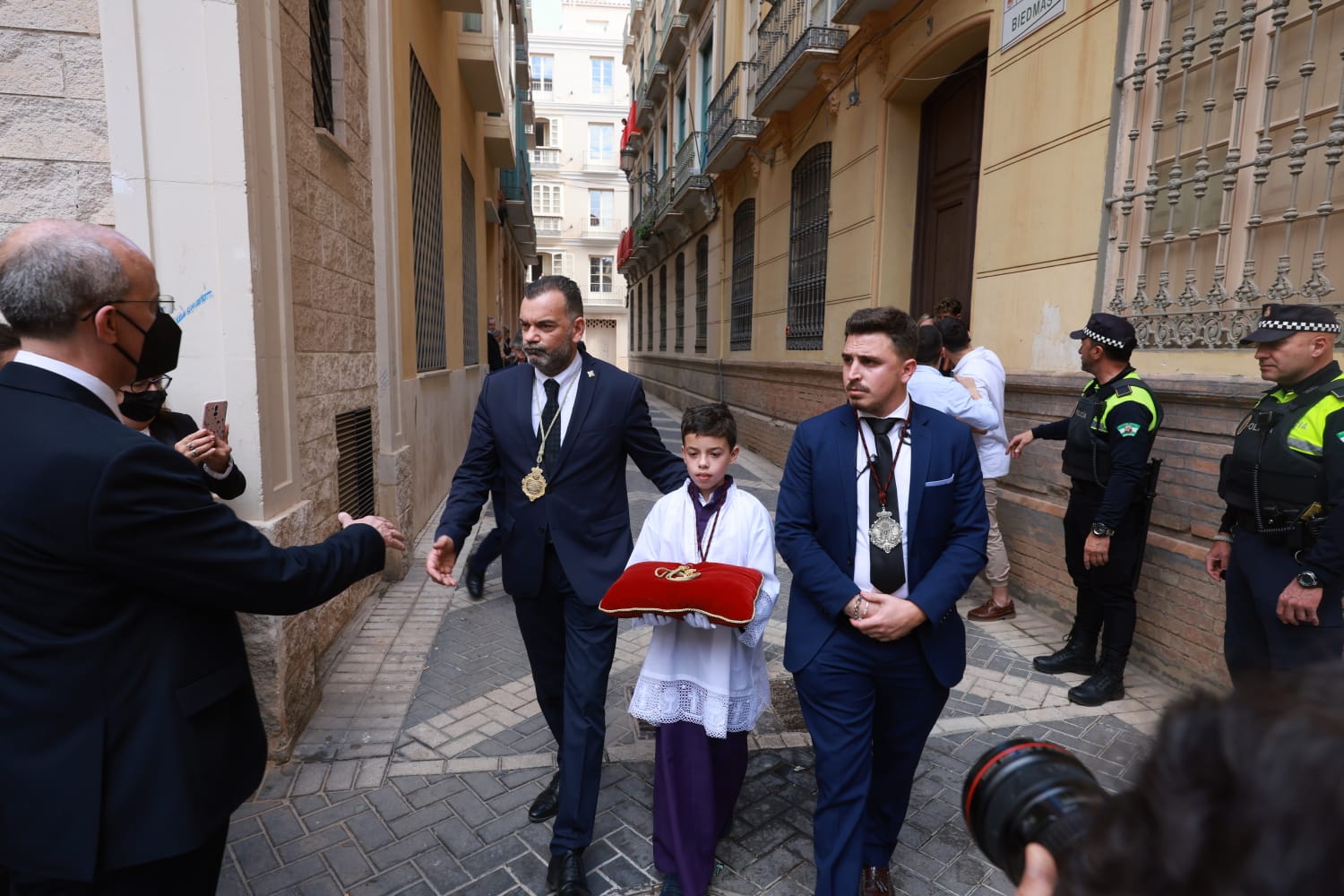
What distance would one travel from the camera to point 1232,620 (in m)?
3.52

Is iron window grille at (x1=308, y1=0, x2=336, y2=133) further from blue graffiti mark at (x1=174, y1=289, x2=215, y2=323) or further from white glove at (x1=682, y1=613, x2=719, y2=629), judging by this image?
white glove at (x1=682, y1=613, x2=719, y2=629)

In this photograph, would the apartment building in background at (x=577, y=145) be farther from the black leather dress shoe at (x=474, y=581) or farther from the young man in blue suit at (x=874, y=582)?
the young man in blue suit at (x=874, y=582)

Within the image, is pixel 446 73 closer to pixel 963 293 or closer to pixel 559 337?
pixel 963 293

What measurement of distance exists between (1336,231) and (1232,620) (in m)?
1.99

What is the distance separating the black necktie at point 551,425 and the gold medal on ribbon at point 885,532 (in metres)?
1.22

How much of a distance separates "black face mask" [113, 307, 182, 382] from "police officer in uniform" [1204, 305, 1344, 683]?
155 inches

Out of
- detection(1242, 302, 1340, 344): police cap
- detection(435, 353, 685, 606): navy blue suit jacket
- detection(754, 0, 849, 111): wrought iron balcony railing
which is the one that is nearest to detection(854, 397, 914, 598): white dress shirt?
detection(435, 353, 685, 606): navy blue suit jacket

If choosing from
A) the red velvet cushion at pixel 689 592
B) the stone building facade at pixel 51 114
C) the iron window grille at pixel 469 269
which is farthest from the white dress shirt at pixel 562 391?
the iron window grille at pixel 469 269

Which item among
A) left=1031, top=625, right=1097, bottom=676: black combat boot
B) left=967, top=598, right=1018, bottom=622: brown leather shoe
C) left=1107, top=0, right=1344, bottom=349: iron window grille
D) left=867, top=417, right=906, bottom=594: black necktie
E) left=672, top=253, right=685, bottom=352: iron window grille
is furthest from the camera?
left=672, top=253, right=685, bottom=352: iron window grille

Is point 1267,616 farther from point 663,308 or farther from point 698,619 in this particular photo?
point 663,308

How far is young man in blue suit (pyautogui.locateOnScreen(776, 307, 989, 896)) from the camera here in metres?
2.50

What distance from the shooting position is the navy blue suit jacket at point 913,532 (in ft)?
8.40

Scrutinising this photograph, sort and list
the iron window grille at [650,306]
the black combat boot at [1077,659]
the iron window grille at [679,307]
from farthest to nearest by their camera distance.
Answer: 1. the iron window grille at [650,306]
2. the iron window grille at [679,307]
3. the black combat boot at [1077,659]

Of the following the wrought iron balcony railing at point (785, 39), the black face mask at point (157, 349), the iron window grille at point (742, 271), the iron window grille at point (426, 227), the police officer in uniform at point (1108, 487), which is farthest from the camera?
the iron window grille at point (742, 271)
